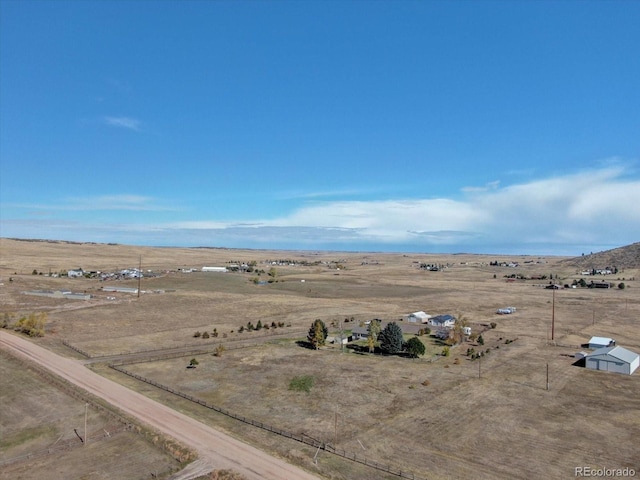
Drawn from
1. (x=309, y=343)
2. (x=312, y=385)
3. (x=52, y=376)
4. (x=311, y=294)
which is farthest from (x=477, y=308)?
(x=52, y=376)

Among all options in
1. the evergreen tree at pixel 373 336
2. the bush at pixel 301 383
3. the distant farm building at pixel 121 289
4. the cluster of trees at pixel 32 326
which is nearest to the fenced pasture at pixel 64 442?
the bush at pixel 301 383

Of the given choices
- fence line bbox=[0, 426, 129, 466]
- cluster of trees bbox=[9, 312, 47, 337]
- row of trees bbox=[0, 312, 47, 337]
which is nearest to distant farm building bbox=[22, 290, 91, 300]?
row of trees bbox=[0, 312, 47, 337]

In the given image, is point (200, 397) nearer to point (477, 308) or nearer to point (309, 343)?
point (309, 343)

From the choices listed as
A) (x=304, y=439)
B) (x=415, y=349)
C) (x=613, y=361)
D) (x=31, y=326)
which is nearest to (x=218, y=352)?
(x=415, y=349)

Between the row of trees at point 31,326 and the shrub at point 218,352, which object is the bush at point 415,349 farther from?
the row of trees at point 31,326

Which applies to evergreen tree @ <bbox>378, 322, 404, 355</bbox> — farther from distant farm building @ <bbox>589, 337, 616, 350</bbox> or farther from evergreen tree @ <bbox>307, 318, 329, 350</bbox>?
distant farm building @ <bbox>589, 337, 616, 350</bbox>

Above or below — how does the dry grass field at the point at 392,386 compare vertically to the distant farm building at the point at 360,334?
below
